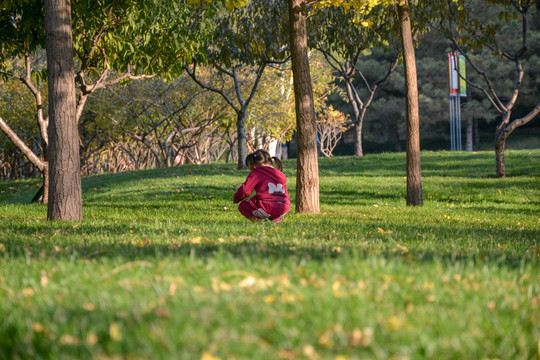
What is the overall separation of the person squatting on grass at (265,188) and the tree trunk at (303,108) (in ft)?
4.71

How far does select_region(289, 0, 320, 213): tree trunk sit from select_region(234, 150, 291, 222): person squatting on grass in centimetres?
144

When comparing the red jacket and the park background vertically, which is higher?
the red jacket

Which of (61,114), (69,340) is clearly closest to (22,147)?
(61,114)

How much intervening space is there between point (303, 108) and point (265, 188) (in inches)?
85.9

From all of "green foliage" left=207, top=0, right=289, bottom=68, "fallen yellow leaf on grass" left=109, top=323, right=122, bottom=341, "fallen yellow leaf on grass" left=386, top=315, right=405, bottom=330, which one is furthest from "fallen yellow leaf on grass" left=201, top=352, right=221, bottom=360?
"green foliage" left=207, top=0, right=289, bottom=68

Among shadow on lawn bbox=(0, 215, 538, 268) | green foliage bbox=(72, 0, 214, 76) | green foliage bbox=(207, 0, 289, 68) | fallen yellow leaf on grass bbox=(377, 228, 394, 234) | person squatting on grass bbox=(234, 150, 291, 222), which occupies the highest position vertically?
green foliage bbox=(207, 0, 289, 68)

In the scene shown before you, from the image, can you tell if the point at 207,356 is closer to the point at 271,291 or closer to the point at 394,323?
the point at 271,291

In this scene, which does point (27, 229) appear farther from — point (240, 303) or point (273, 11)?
point (273, 11)

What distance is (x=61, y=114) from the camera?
8.34m

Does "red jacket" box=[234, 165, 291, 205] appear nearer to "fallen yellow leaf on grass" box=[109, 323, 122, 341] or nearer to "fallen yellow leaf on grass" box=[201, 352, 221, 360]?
"fallen yellow leaf on grass" box=[109, 323, 122, 341]

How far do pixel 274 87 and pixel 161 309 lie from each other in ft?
99.4

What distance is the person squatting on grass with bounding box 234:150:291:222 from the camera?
8.27 meters

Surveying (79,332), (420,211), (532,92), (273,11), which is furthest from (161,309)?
(532,92)

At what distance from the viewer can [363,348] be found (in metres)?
2.39
